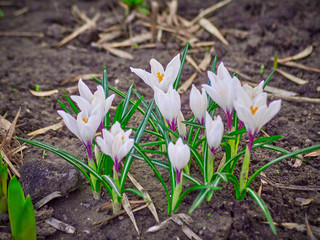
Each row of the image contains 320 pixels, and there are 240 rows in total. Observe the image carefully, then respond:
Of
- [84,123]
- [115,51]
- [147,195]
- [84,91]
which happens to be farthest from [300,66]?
[84,123]

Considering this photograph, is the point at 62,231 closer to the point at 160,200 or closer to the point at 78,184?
the point at 78,184

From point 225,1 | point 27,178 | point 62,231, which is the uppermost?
point 225,1

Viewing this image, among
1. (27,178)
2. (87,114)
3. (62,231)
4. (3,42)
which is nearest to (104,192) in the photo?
(62,231)

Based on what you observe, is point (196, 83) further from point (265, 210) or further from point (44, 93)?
point (265, 210)

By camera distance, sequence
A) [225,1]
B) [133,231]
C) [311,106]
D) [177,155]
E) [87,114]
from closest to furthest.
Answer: [177,155] < [87,114] < [133,231] < [311,106] < [225,1]

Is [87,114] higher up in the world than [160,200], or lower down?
higher up

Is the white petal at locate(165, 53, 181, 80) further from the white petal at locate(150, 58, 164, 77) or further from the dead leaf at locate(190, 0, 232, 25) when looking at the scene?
the dead leaf at locate(190, 0, 232, 25)
